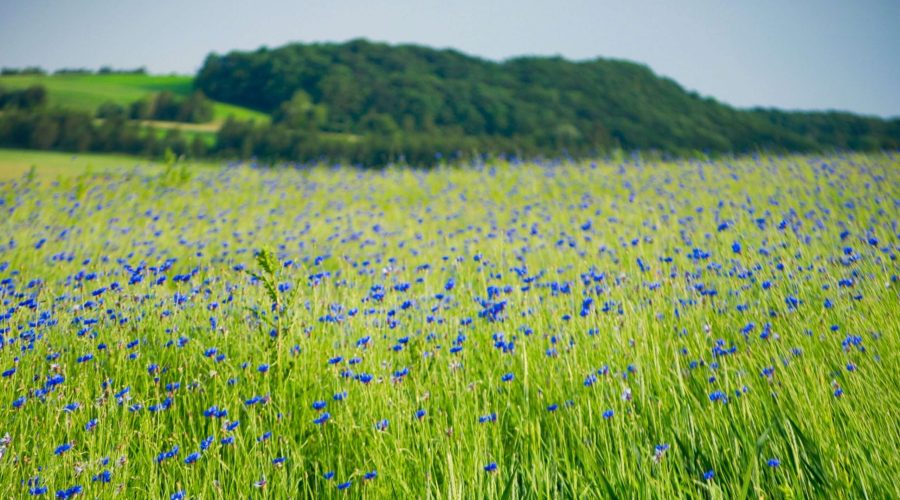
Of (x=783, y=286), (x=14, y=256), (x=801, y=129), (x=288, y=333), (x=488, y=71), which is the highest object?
(x=488, y=71)

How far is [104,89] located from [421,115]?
13730mm

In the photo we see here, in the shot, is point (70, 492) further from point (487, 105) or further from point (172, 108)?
point (487, 105)

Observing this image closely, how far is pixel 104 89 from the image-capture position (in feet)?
74.6

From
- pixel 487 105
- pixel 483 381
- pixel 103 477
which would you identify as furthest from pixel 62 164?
pixel 487 105

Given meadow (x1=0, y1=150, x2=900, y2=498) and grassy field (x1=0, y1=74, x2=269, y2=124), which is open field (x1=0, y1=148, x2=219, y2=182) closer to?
grassy field (x1=0, y1=74, x2=269, y2=124)

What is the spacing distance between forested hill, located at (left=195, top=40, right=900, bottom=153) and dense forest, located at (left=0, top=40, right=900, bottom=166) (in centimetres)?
7

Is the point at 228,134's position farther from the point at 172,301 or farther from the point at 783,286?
the point at 783,286

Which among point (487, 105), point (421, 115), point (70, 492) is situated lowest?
point (70, 492)

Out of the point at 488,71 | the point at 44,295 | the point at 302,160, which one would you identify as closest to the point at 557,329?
the point at 44,295

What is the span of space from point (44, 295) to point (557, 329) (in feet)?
10.9

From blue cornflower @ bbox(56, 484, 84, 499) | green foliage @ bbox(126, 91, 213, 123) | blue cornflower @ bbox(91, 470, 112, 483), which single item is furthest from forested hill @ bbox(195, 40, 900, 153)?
blue cornflower @ bbox(56, 484, 84, 499)

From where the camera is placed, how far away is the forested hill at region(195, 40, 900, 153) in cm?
1966

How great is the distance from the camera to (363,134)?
18.3m

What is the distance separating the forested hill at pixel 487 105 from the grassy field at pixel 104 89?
1.42 meters
